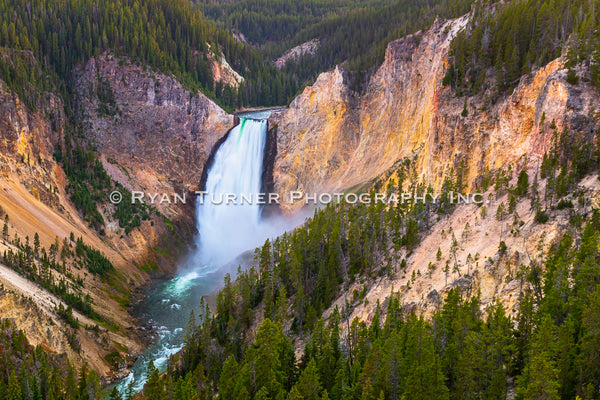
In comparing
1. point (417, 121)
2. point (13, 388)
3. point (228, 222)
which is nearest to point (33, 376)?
point (13, 388)

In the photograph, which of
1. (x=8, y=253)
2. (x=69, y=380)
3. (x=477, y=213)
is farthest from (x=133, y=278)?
(x=477, y=213)

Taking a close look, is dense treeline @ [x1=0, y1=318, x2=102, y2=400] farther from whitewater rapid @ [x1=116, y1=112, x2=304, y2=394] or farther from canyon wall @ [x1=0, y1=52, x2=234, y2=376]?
whitewater rapid @ [x1=116, y1=112, x2=304, y2=394]

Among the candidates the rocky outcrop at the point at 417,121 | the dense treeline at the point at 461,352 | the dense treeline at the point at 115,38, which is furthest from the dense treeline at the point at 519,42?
the dense treeline at the point at 115,38

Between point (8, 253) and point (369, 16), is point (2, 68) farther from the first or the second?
point (369, 16)

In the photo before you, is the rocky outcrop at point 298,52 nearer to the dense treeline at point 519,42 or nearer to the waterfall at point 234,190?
the waterfall at point 234,190

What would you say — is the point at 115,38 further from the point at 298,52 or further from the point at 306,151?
the point at 298,52

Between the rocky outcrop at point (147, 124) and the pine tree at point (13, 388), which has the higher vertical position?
the rocky outcrop at point (147, 124)

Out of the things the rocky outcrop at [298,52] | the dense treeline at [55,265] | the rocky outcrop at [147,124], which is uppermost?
the rocky outcrop at [298,52]

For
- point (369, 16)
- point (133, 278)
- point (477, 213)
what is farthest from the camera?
Result: point (369, 16)
